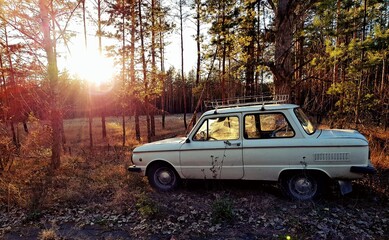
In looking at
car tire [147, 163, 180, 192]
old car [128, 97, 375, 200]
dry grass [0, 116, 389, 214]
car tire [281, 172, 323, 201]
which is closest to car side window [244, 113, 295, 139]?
old car [128, 97, 375, 200]

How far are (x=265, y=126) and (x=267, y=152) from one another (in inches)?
24.7

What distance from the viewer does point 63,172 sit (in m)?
7.70

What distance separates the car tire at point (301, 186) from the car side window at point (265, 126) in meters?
0.83

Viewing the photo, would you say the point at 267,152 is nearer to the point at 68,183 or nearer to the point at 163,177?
the point at 163,177

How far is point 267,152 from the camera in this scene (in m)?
4.52

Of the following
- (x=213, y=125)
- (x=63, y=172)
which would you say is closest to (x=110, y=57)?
(x=63, y=172)

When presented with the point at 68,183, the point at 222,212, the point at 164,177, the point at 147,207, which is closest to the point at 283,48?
the point at 164,177

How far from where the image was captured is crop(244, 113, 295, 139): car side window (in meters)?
4.56

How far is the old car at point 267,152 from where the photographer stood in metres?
4.14

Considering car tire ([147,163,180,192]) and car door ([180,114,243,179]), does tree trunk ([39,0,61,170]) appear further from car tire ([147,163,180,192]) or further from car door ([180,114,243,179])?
car door ([180,114,243,179])

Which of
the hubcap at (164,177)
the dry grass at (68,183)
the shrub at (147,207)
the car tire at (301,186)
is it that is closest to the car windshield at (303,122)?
the car tire at (301,186)

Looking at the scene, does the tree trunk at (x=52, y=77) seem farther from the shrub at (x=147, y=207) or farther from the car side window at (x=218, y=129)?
the car side window at (x=218, y=129)

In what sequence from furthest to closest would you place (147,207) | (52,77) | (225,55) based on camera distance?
(225,55)
(52,77)
(147,207)

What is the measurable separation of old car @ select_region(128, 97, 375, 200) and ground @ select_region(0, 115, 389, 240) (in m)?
0.42
